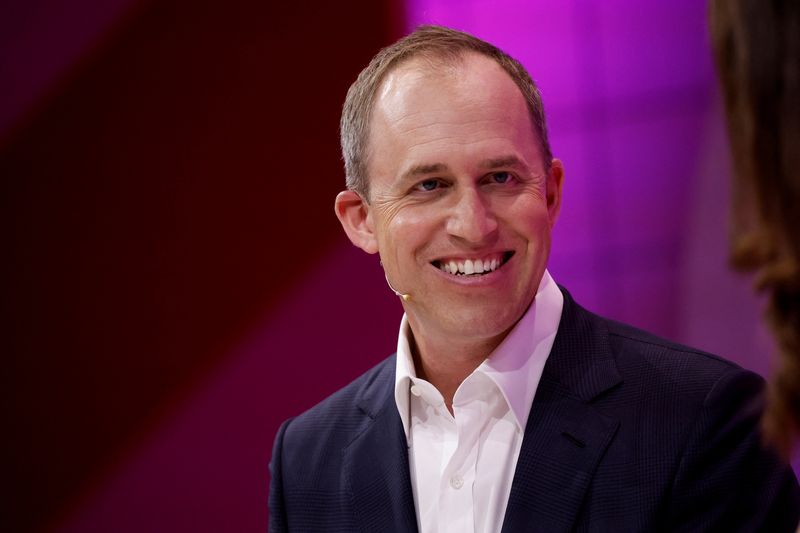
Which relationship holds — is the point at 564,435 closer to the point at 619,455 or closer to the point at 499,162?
the point at 619,455

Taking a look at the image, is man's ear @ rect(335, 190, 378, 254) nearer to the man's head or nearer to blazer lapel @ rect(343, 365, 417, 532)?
the man's head

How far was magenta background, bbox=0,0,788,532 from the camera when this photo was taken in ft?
11.0

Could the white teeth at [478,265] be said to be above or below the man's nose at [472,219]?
below

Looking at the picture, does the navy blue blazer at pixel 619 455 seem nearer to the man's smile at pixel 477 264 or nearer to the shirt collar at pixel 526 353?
the shirt collar at pixel 526 353

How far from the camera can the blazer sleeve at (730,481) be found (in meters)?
1.86

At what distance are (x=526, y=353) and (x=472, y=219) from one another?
12.5 inches

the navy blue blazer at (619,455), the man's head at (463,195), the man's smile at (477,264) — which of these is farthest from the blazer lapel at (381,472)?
the man's smile at (477,264)

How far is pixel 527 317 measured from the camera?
2.17m

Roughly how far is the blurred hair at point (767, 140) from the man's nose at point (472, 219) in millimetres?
1077

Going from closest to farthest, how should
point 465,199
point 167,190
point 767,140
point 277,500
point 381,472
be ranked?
point 767,140, point 465,199, point 381,472, point 277,500, point 167,190

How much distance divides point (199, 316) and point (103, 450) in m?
0.57

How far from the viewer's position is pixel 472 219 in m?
2.06

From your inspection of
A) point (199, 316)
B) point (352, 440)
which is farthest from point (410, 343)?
point (199, 316)

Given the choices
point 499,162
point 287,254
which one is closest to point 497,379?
point 499,162
